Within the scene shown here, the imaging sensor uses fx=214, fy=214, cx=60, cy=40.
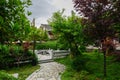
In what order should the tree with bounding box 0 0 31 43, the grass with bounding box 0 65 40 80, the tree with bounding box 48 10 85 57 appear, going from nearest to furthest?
the tree with bounding box 0 0 31 43
the grass with bounding box 0 65 40 80
the tree with bounding box 48 10 85 57

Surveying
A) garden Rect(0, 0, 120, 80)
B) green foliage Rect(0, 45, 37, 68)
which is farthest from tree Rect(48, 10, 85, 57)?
green foliage Rect(0, 45, 37, 68)

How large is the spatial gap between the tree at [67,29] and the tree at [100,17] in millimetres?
8771

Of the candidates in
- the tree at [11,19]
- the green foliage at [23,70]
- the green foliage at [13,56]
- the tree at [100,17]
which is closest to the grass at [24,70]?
the green foliage at [23,70]

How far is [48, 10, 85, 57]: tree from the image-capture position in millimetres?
24219

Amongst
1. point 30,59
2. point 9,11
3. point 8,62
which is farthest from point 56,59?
point 9,11

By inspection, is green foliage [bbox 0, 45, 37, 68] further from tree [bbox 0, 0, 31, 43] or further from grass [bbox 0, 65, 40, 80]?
tree [bbox 0, 0, 31, 43]

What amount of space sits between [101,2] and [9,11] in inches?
367

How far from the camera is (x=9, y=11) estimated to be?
20.6ft

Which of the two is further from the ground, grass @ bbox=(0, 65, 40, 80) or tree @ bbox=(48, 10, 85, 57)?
tree @ bbox=(48, 10, 85, 57)

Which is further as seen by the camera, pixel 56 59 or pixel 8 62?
pixel 56 59

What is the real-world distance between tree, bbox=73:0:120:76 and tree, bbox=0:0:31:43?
8636mm

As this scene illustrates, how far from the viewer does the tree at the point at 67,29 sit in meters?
24.2

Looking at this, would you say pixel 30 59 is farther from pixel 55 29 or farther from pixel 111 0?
pixel 111 0

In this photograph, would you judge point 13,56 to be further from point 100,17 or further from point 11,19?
point 11,19
